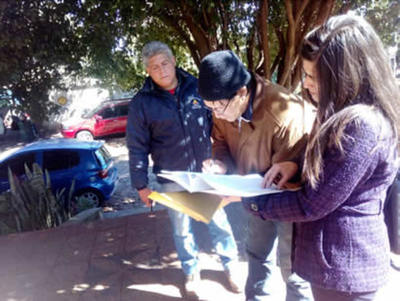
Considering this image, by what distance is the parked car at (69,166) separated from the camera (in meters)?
6.58

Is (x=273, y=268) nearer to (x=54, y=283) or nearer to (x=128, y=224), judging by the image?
(x=54, y=283)

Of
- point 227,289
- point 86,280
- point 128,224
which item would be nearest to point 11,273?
point 86,280

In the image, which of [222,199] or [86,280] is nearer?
[222,199]

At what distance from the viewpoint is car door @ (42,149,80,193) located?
21.6 ft

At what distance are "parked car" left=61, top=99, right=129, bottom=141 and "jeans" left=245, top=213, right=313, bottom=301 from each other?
42.3 feet

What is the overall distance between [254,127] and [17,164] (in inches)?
242

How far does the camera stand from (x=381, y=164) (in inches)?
46.9

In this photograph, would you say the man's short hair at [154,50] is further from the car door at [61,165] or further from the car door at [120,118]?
the car door at [120,118]

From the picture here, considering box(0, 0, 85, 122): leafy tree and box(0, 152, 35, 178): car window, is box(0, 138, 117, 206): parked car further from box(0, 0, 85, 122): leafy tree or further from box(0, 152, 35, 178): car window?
box(0, 0, 85, 122): leafy tree

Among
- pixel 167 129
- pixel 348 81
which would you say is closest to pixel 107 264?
pixel 167 129

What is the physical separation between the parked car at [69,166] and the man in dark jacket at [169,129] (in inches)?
166

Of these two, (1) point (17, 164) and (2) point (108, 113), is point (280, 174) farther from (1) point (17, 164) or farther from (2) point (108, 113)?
(2) point (108, 113)

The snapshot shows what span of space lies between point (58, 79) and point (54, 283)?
262 centimetres

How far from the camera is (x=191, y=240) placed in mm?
2820
